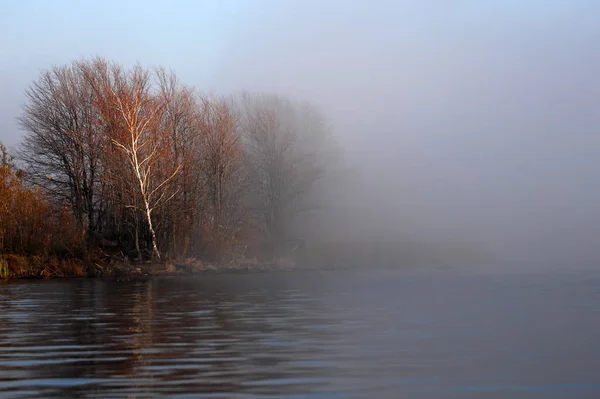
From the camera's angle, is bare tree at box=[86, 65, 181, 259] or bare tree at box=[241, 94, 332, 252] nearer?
bare tree at box=[86, 65, 181, 259]

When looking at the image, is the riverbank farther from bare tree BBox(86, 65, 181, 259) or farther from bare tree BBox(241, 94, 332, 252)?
bare tree BBox(241, 94, 332, 252)

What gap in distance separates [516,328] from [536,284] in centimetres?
1421

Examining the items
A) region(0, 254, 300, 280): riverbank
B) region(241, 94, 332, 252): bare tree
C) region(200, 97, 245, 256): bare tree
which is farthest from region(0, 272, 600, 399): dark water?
region(241, 94, 332, 252): bare tree

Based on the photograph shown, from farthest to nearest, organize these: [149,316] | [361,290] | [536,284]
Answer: [536,284]
[361,290]
[149,316]

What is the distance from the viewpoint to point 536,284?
84.2ft

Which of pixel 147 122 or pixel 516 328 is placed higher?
pixel 147 122

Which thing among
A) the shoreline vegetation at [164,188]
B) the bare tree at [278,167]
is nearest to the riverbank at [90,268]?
the shoreline vegetation at [164,188]

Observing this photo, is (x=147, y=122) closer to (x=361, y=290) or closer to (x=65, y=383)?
(x=361, y=290)

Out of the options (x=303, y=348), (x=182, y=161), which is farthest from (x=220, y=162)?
(x=303, y=348)

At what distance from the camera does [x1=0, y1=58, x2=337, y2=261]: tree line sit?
38469mm

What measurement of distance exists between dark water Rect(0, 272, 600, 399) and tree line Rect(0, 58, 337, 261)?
65.7ft

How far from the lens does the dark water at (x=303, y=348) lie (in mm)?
7051

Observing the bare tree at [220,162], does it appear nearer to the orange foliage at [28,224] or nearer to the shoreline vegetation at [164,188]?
the shoreline vegetation at [164,188]

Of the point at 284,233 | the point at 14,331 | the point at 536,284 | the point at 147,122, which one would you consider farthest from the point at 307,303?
the point at 284,233
